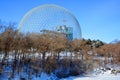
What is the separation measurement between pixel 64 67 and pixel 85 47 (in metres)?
13.9

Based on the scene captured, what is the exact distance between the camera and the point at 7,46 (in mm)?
25375

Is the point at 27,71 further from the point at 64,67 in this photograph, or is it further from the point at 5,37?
the point at 64,67

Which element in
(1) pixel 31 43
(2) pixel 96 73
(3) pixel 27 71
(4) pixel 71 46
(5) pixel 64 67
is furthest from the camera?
(4) pixel 71 46

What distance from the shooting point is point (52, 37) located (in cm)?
3878

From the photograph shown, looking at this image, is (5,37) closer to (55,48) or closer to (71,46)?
(55,48)

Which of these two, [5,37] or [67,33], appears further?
[67,33]

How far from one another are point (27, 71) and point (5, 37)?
14.9 ft

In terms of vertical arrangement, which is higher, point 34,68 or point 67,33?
point 67,33

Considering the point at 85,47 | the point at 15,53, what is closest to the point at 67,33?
the point at 85,47

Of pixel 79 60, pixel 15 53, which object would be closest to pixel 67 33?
pixel 79 60

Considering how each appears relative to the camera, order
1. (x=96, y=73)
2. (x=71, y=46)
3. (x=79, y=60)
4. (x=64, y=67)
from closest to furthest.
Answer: (x=64, y=67) < (x=96, y=73) < (x=79, y=60) < (x=71, y=46)

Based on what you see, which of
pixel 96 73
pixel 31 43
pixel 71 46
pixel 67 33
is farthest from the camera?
pixel 67 33

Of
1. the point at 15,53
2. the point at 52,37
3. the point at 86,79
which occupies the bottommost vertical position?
the point at 86,79

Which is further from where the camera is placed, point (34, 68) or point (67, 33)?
point (67, 33)
